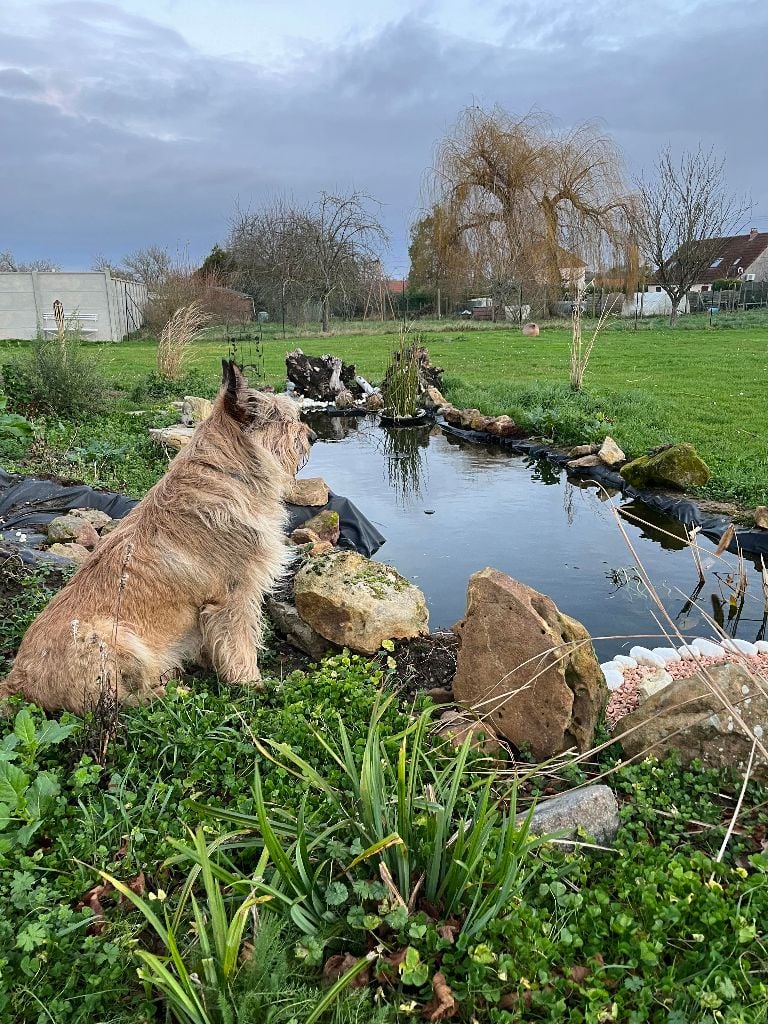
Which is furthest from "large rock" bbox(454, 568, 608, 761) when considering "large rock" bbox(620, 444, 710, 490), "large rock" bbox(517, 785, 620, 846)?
"large rock" bbox(620, 444, 710, 490)

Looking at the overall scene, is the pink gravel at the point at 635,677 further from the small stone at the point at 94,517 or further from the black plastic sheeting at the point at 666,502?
the small stone at the point at 94,517

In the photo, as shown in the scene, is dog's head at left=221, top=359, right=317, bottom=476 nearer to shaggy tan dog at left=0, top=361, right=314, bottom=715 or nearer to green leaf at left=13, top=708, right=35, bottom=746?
shaggy tan dog at left=0, top=361, right=314, bottom=715

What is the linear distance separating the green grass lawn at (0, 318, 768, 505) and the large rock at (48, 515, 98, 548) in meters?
7.92

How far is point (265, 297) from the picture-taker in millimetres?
42375

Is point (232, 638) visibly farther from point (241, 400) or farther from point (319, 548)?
point (319, 548)

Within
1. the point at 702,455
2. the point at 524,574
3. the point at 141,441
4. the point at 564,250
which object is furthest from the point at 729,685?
the point at 564,250

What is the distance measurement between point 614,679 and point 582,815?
73.3 inches

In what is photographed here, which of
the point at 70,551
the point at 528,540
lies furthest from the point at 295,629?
the point at 528,540

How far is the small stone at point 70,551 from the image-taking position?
18.6 ft

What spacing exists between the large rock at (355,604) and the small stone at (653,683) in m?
1.55

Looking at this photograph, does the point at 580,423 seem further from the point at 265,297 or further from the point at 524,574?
the point at 265,297

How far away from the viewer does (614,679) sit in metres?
4.64

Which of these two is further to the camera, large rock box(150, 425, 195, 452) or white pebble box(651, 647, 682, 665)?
large rock box(150, 425, 195, 452)

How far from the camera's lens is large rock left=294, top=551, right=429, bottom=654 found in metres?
4.62
